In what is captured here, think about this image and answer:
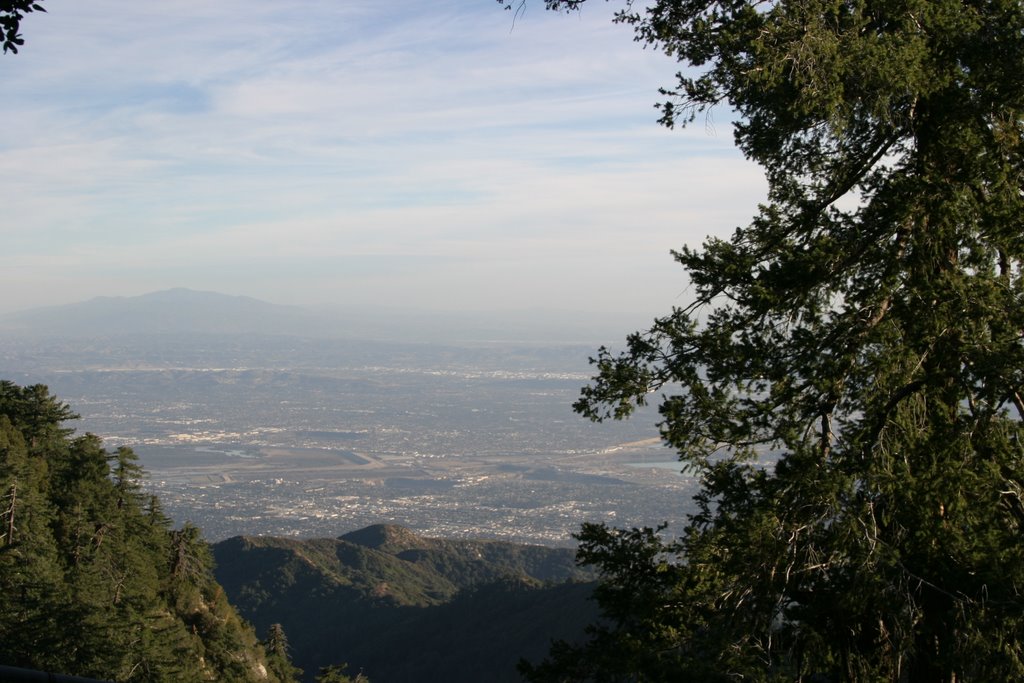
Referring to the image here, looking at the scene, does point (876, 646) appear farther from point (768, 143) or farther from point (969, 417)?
point (768, 143)

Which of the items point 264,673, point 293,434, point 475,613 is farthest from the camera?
point 293,434

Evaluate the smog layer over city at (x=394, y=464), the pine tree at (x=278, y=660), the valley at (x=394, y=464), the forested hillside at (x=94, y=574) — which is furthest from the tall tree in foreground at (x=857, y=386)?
the valley at (x=394, y=464)

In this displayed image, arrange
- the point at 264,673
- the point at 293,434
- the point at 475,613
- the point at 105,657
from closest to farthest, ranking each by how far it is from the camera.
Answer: the point at 105,657 < the point at 264,673 < the point at 475,613 < the point at 293,434

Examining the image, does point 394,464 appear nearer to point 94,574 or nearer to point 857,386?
point 94,574

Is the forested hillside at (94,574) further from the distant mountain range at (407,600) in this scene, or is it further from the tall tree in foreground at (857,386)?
the distant mountain range at (407,600)

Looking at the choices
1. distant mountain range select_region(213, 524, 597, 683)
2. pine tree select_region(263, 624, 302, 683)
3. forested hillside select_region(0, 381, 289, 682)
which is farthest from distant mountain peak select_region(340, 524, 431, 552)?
forested hillside select_region(0, 381, 289, 682)

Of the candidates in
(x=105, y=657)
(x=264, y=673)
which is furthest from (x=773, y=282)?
(x=264, y=673)

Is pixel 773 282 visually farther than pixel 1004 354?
Yes

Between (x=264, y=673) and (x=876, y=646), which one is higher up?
(x=876, y=646)
